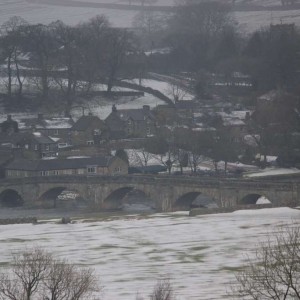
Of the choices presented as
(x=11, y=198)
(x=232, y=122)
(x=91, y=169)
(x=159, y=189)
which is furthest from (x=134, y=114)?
(x=159, y=189)

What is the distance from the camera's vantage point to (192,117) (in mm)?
106000

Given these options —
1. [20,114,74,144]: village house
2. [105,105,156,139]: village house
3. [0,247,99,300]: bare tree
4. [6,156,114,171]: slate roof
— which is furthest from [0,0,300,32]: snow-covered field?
[0,247,99,300]: bare tree

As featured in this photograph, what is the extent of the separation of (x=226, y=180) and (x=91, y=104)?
37.9 metres

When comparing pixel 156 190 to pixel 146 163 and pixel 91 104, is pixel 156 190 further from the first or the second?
pixel 91 104

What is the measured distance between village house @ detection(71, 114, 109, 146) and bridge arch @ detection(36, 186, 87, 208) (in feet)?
44.8

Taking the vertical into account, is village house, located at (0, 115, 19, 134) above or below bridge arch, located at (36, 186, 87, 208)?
above

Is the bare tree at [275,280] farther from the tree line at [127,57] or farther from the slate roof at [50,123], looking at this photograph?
the tree line at [127,57]

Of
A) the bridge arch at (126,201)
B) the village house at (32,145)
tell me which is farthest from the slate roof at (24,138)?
the bridge arch at (126,201)

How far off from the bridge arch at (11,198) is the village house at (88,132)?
14.2 metres

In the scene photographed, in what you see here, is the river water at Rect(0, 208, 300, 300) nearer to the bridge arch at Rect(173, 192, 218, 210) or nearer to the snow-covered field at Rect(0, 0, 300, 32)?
the bridge arch at Rect(173, 192, 218, 210)

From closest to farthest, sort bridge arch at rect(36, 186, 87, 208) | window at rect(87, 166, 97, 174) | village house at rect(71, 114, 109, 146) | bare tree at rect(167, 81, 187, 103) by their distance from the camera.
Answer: bridge arch at rect(36, 186, 87, 208) → window at rect(87, 166, 97, 174) → village house at rect(71, 114, 109, 146) → bare tree at rect(167, 81, 187, 103)

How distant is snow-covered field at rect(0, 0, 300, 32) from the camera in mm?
173125

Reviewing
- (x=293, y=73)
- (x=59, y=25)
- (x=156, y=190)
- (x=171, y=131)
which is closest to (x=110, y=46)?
(x=59, y=25)

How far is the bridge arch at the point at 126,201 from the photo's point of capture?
259ft
